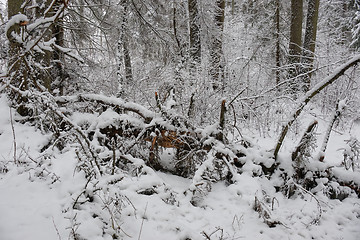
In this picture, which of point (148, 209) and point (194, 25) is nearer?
point (148, 209)

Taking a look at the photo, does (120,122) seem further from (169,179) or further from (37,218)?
(37,218)

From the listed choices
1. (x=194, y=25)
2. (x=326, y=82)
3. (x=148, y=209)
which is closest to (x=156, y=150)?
(x=148, y=209)

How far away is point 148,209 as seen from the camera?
2896 mm

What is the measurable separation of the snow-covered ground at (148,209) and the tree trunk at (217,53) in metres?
3.42

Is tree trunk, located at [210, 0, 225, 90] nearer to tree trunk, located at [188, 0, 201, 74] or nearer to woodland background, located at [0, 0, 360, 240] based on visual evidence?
woodland background, located at [0, 0, 360, 240]

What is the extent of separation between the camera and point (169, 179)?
3861 mm

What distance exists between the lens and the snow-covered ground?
230 centimetres

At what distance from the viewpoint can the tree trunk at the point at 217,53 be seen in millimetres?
6399

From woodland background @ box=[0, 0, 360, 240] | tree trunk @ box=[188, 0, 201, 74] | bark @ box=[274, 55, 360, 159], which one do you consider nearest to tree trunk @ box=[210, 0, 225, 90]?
woodland background @ box=[0, 0, 360, 240]

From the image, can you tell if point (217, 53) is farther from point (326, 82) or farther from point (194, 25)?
point (326, 82)

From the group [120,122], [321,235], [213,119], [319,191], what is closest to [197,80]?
[213,119]

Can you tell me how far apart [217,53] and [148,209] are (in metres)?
5.84

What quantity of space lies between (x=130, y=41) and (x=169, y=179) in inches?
184

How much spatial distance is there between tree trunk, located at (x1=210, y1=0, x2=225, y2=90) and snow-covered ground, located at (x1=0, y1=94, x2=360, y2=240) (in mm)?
3420
